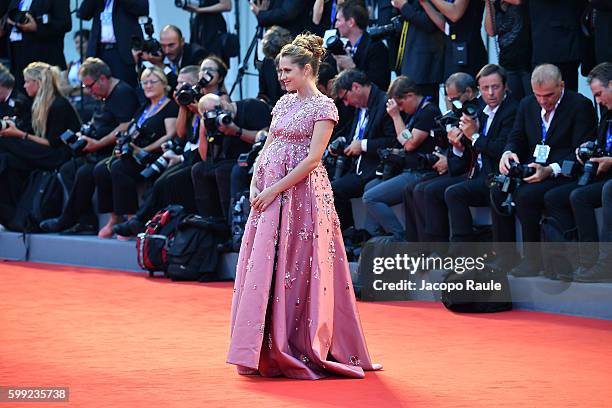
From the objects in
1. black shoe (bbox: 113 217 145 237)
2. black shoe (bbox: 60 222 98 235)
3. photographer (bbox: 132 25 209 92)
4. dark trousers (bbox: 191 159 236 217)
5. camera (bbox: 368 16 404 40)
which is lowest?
black shoe (bbox: 60 222 98 235)

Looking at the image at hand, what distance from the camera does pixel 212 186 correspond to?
31.8 ft

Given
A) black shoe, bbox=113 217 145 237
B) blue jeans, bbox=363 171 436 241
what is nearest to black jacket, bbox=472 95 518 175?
blue jeans, bbox=363 171 436 241

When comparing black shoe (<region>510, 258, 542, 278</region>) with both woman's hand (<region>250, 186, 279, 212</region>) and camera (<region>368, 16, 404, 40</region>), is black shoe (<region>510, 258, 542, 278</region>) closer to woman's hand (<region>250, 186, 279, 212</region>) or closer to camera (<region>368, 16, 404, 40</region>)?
camera (<region>368, 16, 404, 40</region>)

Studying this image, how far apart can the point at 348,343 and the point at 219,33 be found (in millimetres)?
6069

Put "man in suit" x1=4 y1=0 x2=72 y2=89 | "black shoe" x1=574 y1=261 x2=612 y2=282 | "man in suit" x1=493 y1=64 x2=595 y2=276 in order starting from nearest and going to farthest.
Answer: "black shoe" x1=574 y1=261 x2=612 y2=282, "man in suit" x1=493 y1=64 x2=595 y2=276, "man in suit" x1=4 y1=0 x2=72 y2=89

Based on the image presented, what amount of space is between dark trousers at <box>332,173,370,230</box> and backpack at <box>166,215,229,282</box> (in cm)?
99

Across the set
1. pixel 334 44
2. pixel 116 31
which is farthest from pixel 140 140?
pixel 334 44

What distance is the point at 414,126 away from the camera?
28.3 feet

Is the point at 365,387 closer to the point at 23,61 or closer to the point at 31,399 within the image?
the point at 31,399

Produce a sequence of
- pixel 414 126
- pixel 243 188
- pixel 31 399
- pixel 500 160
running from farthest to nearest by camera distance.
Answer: pixel 243 188 → pixel 414 126 → pixel 500 160 → pixel 31 399

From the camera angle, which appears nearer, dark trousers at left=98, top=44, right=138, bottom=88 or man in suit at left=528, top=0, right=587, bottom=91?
man in suit at left=528, top=0, right=587, bottom=91

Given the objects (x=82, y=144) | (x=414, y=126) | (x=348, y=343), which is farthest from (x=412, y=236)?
(x=82, y=144)

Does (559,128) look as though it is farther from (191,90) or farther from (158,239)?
(158,239)

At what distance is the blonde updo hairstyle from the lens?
5.67 metres
